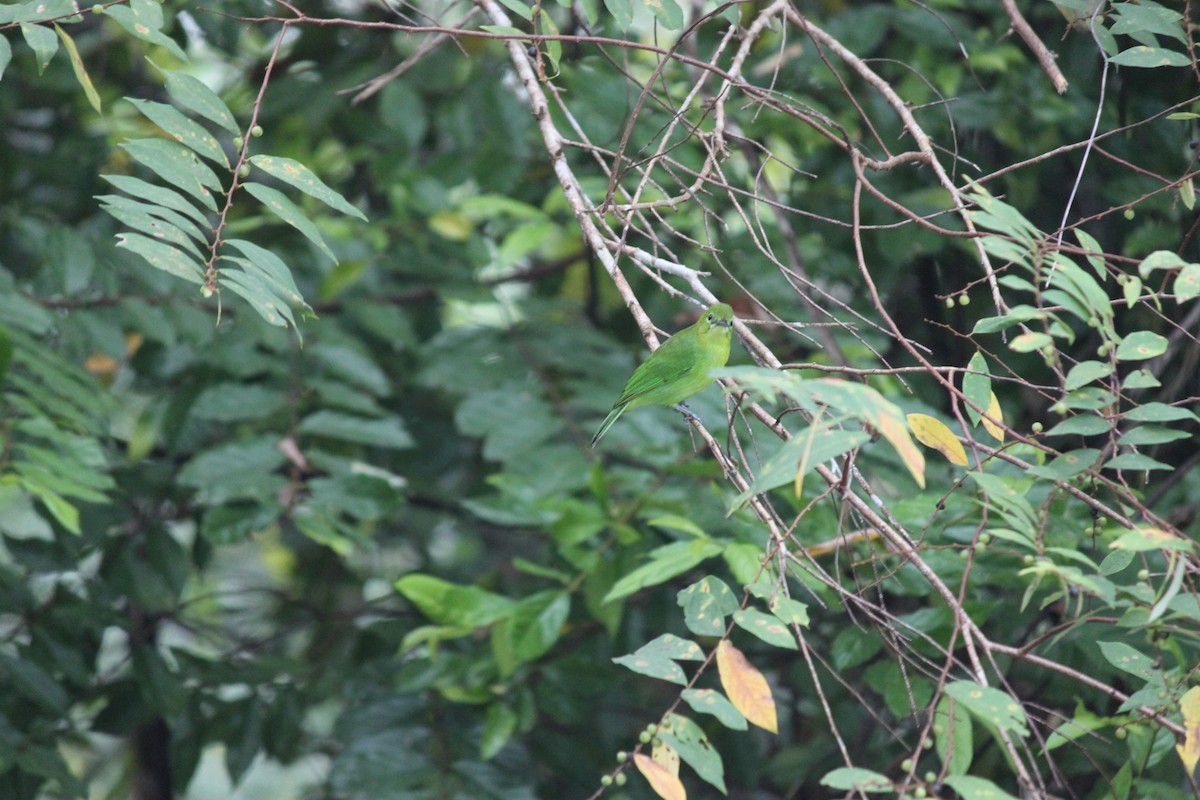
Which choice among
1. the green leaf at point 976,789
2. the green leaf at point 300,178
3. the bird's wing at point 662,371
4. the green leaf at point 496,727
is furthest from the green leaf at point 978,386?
the green leaf at point 496,727

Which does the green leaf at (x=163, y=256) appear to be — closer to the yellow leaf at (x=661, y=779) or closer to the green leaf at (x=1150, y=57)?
the yellow leaf at (x=661, y=779)

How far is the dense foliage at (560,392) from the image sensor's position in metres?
2.50

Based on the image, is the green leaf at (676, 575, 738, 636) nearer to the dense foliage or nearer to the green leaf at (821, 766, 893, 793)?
the green leaf at (821, 766, 893, 793)

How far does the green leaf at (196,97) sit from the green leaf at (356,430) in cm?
148

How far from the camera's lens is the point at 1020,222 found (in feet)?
5.49

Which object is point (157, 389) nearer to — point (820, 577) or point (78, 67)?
→ point (78, 67)

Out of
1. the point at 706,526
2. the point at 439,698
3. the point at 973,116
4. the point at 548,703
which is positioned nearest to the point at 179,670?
the point at 439,698

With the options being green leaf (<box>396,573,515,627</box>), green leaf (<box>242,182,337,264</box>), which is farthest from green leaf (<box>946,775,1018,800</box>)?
green leaf (<box>396,573,515,627</box>)

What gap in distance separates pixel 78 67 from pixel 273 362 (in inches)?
62.7

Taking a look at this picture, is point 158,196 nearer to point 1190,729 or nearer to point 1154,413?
point 1154,413

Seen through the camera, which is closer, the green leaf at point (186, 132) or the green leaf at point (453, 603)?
the green leaf at point (186, 132)

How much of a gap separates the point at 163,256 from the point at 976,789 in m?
1.37

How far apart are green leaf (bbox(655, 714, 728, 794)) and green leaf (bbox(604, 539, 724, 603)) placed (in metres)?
0.71

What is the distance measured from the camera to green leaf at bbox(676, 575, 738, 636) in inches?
63.2
